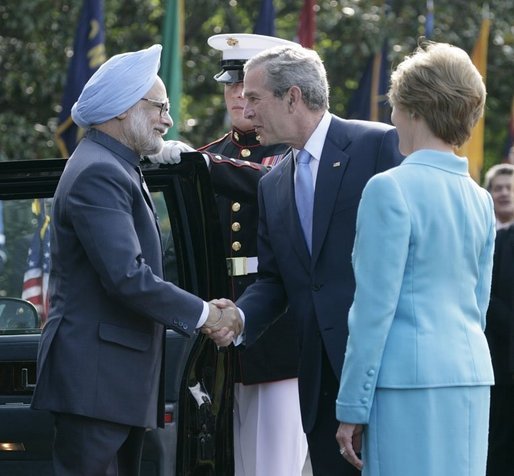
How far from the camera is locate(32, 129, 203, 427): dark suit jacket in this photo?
427 centimetres

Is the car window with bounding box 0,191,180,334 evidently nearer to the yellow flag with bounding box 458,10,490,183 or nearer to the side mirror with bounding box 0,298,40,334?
the side mirror with bounding box 0,298,40,334

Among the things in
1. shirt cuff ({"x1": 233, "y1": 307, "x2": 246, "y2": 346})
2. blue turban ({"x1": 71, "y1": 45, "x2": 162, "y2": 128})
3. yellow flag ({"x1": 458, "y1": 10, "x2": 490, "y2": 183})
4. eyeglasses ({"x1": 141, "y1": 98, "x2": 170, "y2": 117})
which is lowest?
yellow flag ({"x1": 458, "y1": 10, "x2": 490, "y2": 183})

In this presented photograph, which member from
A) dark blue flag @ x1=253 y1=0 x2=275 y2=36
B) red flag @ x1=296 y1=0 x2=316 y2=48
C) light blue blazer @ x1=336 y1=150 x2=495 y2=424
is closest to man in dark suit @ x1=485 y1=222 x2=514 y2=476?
light blue blazer @ x1=336 y1=150 x2=495 y2=424

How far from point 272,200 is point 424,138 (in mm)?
1087

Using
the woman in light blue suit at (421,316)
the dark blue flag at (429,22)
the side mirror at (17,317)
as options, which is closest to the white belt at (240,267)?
the side mirror at (17,317)

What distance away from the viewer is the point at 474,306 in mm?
3883

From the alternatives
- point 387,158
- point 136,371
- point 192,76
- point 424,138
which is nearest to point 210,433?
point 136,371

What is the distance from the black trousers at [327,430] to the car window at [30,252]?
74 centimetres

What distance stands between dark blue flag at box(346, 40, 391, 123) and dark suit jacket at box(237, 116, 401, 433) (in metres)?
11.0

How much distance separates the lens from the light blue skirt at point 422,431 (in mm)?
3756

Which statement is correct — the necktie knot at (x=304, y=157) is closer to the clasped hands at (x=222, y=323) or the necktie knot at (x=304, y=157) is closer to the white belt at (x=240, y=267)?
the clasped hands at (x=222, y=323)

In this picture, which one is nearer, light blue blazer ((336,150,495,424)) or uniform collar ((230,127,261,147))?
light blue blazer ((336,150,495,424))

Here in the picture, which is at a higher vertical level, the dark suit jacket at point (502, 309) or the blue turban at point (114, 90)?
the blue turban at point (114, 90)

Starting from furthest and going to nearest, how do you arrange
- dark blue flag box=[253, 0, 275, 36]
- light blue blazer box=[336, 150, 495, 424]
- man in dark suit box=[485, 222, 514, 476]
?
dark blue flag box=[253, 0, 275, 36] < man in dark suit box=[485, 222, 514, 476] < light blue blazer box=[336, 150, 495, 424]
